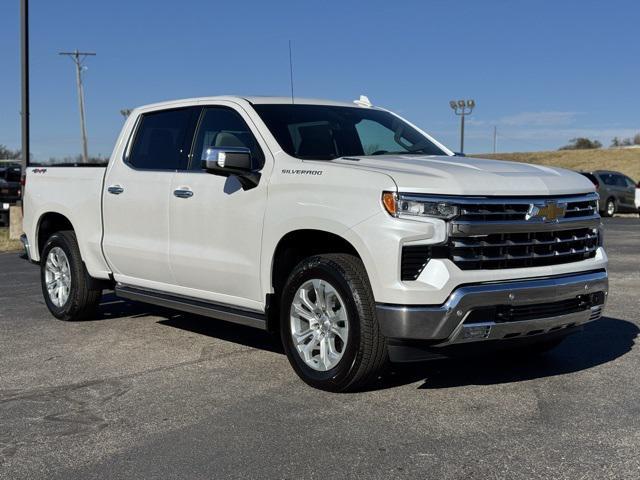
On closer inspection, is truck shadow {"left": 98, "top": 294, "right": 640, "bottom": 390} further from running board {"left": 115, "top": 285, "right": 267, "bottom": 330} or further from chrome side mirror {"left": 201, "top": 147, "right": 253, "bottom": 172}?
chrome side mirror {"left": 201, "top": 147, "right": 253, "bottom": 172}

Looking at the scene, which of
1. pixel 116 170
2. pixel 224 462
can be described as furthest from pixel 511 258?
pixel 116 170

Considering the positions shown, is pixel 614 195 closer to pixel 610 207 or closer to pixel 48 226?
pixel 610 207

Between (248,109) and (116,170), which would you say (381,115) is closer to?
(248,109)

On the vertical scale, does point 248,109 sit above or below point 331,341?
above

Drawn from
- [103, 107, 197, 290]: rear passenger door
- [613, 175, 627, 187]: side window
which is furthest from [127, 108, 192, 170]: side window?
[613, 175, 627, 187]: side window

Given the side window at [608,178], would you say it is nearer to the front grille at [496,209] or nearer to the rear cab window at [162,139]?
the rear cab window at [162,139]

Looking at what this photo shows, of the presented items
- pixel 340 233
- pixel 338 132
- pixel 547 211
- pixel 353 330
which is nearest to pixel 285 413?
pixel 353 330

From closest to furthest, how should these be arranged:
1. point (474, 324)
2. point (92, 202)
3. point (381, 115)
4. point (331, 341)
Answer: point (474, 324)
point (331, 341)
point (381, 115)
point (92, 202)

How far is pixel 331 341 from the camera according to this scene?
210 inches

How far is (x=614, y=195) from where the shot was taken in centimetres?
2975

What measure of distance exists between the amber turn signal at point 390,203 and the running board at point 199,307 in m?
1.44

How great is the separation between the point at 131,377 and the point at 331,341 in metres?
1.49

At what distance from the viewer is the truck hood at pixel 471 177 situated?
4832 mm

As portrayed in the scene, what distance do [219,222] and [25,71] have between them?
13.5 metres
